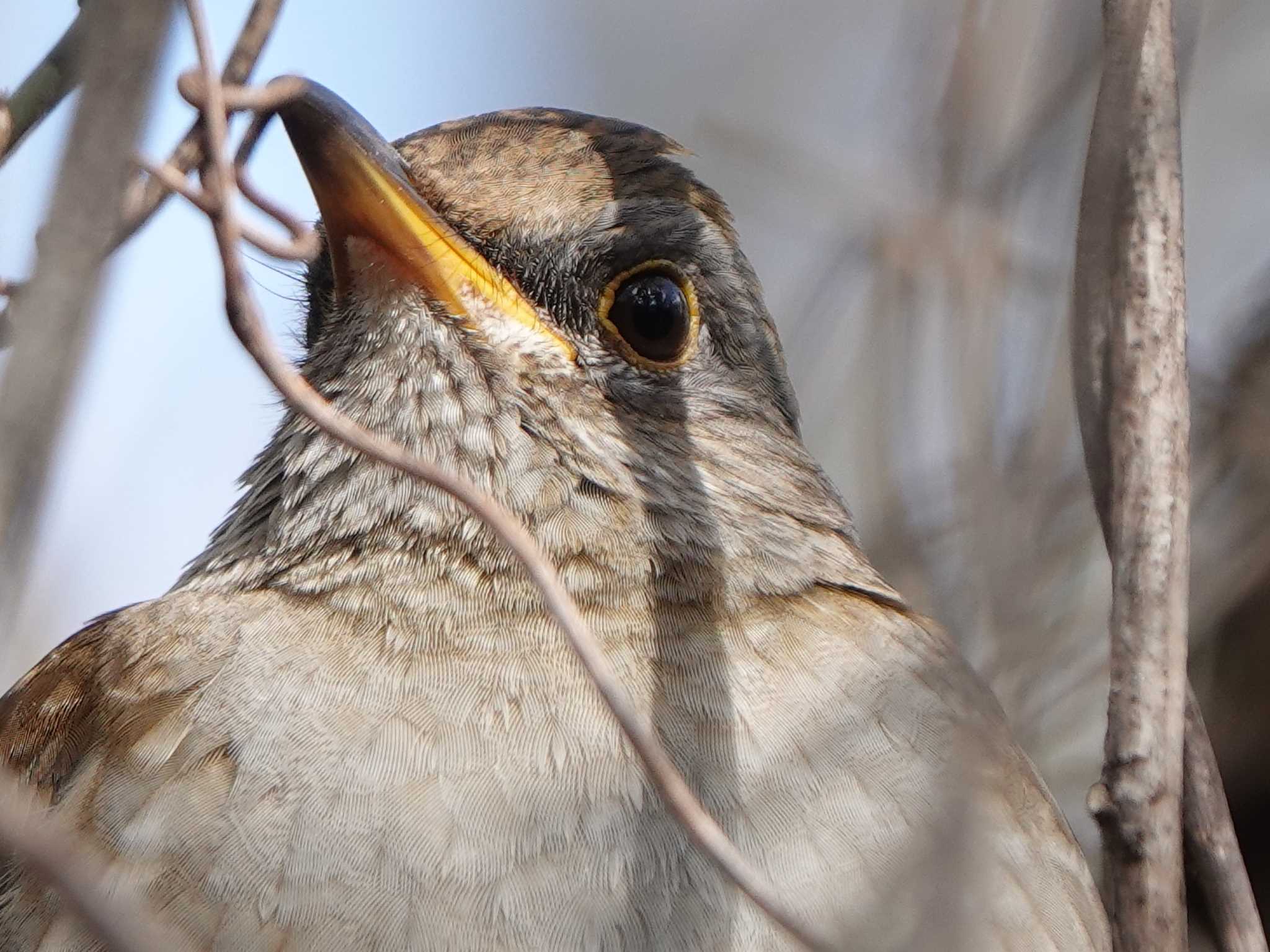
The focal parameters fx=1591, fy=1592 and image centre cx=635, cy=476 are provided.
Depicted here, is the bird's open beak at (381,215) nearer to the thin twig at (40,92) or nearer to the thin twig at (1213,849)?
the thin twig at (40,92)

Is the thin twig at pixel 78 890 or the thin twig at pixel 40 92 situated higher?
the thin twig at pixel 40 92

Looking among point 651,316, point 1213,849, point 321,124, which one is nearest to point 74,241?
point 321,124

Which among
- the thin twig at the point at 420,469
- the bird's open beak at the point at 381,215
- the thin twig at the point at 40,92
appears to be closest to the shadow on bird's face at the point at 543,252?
the bird's open beak at the point at 381,215

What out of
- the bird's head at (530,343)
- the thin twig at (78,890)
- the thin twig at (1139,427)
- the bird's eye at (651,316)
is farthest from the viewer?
the bird's eye at (651,316)

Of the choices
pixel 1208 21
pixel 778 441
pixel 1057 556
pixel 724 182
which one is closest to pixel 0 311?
pixel 778 441

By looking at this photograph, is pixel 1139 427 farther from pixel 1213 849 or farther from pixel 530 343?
pixel 530 343

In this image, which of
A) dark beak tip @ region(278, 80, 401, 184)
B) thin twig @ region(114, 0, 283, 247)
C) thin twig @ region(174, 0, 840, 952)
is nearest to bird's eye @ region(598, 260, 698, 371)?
dark beak tip @ region(278, 80, 401, 184)
